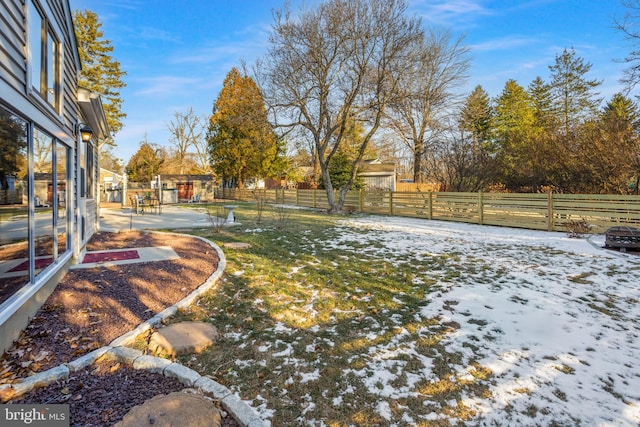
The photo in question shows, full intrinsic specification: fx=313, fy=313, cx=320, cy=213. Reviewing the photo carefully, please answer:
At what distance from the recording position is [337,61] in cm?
1341

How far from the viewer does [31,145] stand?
2922 mm

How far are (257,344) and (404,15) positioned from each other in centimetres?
1373

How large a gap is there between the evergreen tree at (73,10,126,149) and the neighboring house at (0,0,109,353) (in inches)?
791

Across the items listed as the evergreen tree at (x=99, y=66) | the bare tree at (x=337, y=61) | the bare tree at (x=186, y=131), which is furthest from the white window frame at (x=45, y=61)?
the bare tree at (x=186, y=131)

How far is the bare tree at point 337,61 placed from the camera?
12.4m

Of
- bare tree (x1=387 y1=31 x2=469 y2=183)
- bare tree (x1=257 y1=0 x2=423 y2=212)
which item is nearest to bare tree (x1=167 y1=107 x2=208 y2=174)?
bare tree (x1=257 y1=0 x2=423 y2=212)

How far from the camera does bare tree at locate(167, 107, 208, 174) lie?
116 feet

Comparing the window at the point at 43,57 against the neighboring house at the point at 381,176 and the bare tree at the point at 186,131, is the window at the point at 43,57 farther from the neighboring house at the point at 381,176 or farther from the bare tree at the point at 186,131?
the bare tree at the point at 186,131

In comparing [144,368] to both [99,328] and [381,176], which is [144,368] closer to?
[99,328]

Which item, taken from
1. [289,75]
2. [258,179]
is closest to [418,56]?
[289,75]

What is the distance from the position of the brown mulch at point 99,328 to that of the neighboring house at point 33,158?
0.57 feet

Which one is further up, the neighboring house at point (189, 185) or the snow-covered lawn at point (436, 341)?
the neighboring house at point (189, 185)

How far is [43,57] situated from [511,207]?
11533 mm

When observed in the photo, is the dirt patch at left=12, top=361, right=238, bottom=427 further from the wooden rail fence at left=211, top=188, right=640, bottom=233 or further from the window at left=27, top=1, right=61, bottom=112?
the wooden rail fence at left=211, top=188, right=640, bottom=233
